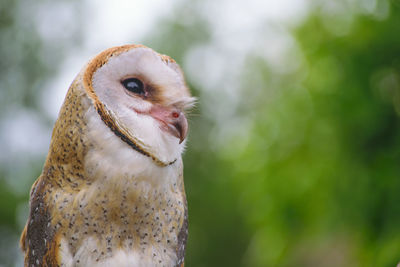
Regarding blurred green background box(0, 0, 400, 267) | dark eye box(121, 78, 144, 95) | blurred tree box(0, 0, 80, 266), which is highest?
dark eye box(121, 78, 144, 95)

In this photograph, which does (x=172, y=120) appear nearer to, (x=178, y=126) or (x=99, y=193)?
(x=178, y=126)

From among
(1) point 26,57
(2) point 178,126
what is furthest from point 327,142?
(1) point 26,57

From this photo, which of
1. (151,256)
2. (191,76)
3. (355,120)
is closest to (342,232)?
(355,120)

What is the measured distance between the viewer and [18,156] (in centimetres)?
625

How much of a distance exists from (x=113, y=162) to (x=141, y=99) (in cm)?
13

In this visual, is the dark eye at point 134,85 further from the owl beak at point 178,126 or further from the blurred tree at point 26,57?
the blurred tree at point 26,57

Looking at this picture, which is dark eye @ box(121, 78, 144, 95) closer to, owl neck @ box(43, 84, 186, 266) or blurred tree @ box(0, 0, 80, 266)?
owl neck @ box(43, 84, 186, 266)

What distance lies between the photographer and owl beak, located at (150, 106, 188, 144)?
917 millimetres

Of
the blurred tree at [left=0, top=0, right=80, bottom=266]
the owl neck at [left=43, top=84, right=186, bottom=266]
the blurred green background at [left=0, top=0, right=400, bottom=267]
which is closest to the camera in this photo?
the owl neck at [left=43, top=84, right=186, bottom=266]

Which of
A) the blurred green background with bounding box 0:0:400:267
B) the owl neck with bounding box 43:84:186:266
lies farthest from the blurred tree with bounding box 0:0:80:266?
the owl neck with bounding box 43:84:186:266

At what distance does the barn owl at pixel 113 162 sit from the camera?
35.3 inches

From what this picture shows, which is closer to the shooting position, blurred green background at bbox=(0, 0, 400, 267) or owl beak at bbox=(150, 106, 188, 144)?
owl beak at bbox=(150, 106, 188, 144)

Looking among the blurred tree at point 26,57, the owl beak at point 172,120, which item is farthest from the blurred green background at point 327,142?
the blurred tree at point 26,57

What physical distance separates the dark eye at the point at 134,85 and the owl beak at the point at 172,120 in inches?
1.7
